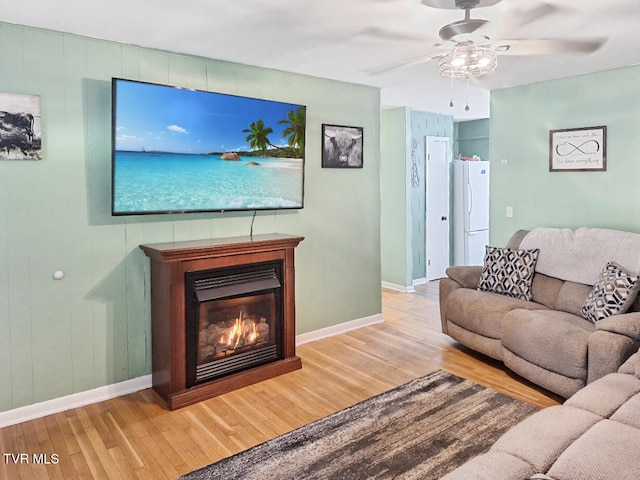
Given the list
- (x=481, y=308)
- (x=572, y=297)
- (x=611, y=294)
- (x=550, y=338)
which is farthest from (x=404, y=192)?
(x=550, y=338)

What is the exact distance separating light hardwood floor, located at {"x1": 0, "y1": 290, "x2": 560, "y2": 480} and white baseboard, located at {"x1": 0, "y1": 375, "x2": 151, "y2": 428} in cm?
5

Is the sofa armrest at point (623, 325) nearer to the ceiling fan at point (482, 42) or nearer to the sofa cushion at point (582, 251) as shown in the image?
the sofa cushion at point (582, 251)

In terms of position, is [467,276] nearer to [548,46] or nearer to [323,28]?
[548,46]

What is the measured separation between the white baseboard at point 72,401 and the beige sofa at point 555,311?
8.41 ft

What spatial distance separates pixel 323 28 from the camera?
2875mm

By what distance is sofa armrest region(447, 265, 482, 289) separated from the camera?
13.6 feet

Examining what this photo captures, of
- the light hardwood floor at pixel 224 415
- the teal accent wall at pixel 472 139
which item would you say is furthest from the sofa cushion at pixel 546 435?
the teal accent wall at pixel 472 139

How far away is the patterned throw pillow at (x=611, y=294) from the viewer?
3.08 metres

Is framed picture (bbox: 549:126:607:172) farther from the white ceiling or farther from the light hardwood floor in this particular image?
the light hardwood floor

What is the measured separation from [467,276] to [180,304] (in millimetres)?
2468

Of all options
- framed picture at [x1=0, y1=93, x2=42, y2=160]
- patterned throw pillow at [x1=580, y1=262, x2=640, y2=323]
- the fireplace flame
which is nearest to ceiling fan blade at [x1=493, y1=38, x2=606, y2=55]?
patterned throw pillow at [x1=580, y1=262, x2=640, y2=323]

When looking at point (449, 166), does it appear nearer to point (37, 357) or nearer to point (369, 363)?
point (369, 363)

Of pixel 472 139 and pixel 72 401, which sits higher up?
pixel 472 139

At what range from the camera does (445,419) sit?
9.39 ft
